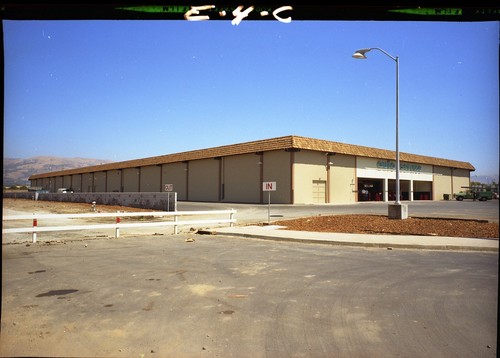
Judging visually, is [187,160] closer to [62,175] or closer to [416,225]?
[416,225]

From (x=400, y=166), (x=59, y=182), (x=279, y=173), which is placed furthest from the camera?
(x=59, y=182)

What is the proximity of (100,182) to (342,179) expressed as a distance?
165 feet

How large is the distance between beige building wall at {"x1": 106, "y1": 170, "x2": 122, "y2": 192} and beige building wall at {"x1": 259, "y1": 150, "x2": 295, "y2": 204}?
36.9 m

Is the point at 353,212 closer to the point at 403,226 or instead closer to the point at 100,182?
the point at 403,226

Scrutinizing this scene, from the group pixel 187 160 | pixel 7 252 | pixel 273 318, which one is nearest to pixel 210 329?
pixel 273 318

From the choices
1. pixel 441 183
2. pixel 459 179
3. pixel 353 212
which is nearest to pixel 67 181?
pixel 353 212

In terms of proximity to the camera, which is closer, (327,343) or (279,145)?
(327,343)

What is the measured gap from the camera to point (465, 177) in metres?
68.8

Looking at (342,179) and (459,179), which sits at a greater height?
(459,179)

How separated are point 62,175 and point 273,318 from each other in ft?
308

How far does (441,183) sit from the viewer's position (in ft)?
208

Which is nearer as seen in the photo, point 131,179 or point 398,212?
point 398,212

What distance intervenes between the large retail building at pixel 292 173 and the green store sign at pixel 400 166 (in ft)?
0.47

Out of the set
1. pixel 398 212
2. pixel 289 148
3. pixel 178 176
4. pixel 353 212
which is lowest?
pixel 353 212
